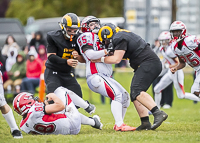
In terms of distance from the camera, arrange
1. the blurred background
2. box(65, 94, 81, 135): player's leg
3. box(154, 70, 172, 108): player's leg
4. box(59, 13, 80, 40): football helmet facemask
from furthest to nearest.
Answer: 1. the blurred background
2. box(154, 70, 172, 108): player's leg
3. box(59, 13, 80, 40): football helmet facemask
4. box(65, 94, 81, 135): player's leg

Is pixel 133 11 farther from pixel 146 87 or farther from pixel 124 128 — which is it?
pixel 124 128

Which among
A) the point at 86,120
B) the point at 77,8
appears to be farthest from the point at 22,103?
the point at 77,8

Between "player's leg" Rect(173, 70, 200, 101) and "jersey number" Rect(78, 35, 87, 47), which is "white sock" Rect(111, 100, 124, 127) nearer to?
"jersey number" Rect(78, 35, 87, 47)

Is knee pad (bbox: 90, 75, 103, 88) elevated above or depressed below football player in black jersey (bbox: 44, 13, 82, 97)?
below

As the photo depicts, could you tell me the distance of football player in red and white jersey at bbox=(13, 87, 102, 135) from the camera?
19.3 feet

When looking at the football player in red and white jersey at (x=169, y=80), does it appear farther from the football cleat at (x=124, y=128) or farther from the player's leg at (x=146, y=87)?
the football cleat at (x=124, y=128)

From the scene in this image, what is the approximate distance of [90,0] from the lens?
1188 inches

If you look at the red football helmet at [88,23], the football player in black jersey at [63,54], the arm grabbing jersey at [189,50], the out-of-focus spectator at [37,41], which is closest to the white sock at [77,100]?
the football player in black jersey at [63,54]

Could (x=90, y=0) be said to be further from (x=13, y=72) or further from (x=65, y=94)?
(x=65, y=94)

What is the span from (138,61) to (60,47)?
1.29 metres

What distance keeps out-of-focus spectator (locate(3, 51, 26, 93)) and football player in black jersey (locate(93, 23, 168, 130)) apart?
702 centimetres

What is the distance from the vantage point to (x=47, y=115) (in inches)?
233

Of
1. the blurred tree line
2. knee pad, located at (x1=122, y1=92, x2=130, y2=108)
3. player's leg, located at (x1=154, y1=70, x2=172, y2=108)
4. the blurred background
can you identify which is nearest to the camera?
knee pad, located at (x1=122, y1=92, x2=130, y2=108)

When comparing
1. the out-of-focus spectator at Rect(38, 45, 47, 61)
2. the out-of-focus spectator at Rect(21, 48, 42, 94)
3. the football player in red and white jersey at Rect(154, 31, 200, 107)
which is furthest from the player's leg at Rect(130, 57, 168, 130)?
the out-of-focus spectator at Rect(38, 45, 47, 61)
